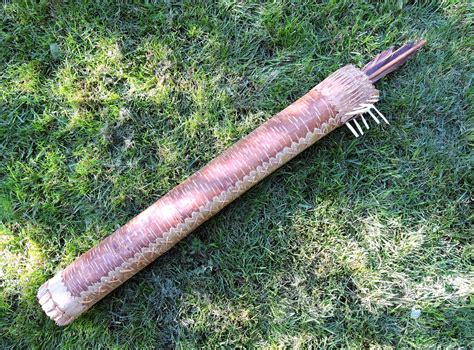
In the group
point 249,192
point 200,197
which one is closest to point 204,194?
point 200,197

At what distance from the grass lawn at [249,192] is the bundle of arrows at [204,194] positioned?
0.22 metres

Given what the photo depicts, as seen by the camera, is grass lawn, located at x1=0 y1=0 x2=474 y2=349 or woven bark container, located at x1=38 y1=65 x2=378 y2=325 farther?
grass lawn, located at x1=0 y1=0 x2=474 y2=349

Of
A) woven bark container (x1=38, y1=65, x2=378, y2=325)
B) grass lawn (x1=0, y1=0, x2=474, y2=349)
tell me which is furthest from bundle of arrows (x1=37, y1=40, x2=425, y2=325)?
grass lawn (x1=0, y1=0, x2=474, y2=349)

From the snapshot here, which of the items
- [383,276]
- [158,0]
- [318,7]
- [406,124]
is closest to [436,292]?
[383,276]

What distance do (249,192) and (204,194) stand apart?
371 millimetres

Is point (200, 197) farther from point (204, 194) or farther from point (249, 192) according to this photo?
point (249, 192)

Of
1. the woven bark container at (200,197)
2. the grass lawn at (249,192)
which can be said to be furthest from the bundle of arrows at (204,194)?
the grass lawn at (249,192)

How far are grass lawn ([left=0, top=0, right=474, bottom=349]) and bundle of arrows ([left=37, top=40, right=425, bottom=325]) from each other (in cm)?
22

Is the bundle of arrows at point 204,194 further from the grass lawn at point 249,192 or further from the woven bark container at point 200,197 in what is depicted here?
the grass lawn at point 249,192

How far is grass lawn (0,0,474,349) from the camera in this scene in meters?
2.67

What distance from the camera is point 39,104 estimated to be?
2.91 meters

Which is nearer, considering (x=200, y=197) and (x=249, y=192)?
(x=200, y=197)

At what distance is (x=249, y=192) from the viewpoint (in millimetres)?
2770

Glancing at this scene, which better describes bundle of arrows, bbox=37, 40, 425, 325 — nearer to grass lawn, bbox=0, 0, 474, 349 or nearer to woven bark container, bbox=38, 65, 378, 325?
woven bark container, bbox=38, 65, 378, 325
